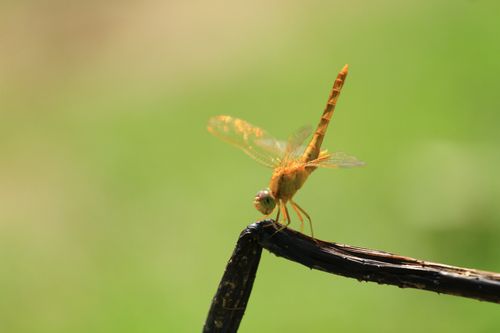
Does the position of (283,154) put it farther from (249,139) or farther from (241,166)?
(241,166)

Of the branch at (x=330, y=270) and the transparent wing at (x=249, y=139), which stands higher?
the transparent wing at (x=249, y=139)

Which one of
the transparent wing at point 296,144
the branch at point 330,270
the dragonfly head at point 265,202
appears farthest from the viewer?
the transparent wing at point 296,144

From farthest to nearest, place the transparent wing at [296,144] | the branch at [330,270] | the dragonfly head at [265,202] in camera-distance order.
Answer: the transparent wing at [296,144]
the dragonfly head at [265,202]
the branch at [330,270]

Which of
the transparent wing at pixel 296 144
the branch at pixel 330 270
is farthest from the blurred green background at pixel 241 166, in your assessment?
the branch at pixel 330 270

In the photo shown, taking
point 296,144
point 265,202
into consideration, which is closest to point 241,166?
point 296,144

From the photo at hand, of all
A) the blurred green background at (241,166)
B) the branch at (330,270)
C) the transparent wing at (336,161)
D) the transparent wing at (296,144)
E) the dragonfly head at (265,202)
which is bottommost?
the branch at (330,270)

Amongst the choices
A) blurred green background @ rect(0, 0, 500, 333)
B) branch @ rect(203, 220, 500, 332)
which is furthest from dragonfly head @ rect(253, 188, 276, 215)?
blurred green background @ rect(0, 0, 500, 333)

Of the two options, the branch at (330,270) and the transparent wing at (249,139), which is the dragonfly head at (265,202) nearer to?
the transparent wing at (249,139)
